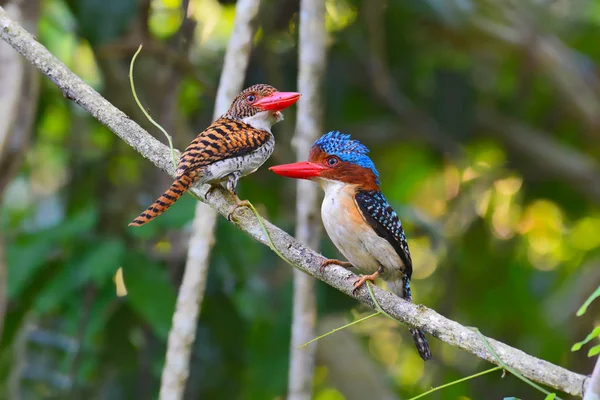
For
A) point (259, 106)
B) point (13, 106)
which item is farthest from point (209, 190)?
point (13, 106)

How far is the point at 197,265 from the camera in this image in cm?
296

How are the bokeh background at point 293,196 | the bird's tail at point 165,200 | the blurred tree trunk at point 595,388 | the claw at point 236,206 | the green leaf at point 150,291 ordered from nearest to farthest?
the blurred tree trunk at point 595,388 → the bird's tail at point 165,200 → the claw at point 236,206 → the green leaf at point 150,291 → the bokeh background at point 293,196

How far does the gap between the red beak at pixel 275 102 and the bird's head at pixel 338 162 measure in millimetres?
153

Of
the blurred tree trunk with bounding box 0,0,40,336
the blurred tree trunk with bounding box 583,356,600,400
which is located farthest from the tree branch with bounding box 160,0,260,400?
the blurred tree trunk with bounding box 583,356,600,400

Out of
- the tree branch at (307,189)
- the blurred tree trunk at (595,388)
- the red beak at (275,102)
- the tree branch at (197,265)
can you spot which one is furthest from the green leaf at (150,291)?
the blurred tree trunk at (595,388)

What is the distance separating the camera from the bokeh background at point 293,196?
3.96 meters

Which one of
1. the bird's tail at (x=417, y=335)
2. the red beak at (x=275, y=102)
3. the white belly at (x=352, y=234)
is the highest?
the red beak at (x=275, y=102)

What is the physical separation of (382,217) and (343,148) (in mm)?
305

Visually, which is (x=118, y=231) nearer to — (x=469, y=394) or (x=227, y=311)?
(x=227, y=311)

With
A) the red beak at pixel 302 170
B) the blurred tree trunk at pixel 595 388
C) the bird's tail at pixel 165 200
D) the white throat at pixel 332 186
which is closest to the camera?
the blurred tree trunk at pixel 595 388

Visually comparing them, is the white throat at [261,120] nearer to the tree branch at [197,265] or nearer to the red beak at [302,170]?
the red beak at [302,170]

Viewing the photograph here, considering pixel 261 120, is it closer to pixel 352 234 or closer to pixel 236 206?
pixel 236 206

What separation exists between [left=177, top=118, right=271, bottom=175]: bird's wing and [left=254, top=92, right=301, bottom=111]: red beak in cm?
8

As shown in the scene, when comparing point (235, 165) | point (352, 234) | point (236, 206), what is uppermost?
point (235, 165)
